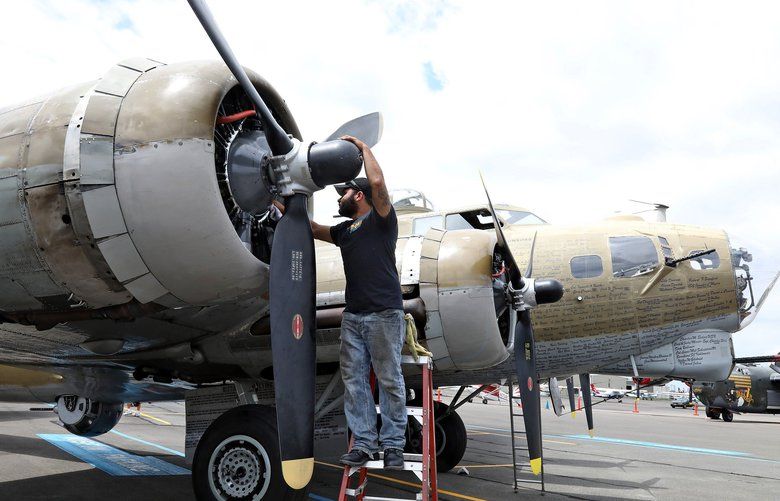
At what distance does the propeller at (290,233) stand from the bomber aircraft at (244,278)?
0.01 m

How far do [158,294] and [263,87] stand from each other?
1.77 metres

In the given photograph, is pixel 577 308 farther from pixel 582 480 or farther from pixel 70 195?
pixel 70 195

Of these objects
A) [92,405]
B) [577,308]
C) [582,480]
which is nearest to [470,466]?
[582,480]

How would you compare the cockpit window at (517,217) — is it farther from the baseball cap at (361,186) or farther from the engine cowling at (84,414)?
the engine cowling at (84,414)

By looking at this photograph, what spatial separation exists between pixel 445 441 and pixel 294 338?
227 inches

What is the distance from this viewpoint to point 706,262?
7887 mm

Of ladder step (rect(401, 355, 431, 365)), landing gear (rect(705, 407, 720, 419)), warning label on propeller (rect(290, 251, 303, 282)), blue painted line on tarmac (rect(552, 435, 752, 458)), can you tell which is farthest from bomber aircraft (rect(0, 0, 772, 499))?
landing gear (rect(705, 407, 720, 419))

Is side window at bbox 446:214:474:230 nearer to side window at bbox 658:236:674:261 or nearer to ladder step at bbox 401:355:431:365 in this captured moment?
side window at bbox 658:236:674:261

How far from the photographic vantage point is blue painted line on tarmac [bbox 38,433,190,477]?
884 cm

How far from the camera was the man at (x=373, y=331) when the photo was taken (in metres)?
4.37

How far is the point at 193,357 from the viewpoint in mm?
6168

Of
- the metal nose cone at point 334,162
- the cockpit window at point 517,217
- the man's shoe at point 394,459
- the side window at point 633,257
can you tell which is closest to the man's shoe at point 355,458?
the man's shoe at point 394,459

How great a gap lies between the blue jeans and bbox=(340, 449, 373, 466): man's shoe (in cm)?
4

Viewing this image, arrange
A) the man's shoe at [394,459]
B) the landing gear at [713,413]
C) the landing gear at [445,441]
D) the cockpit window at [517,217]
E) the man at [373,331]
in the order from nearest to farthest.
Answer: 1. the man's shoe at [394,459]
2. the man at [373,331]
3. the landing gear at [445,441]
4. the cockpit window at [517,217]
5. the landing gear at [713,413]
